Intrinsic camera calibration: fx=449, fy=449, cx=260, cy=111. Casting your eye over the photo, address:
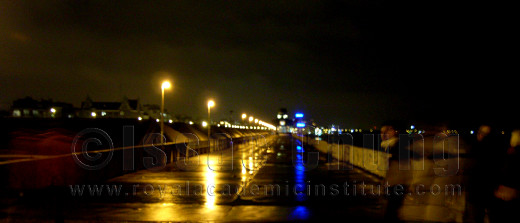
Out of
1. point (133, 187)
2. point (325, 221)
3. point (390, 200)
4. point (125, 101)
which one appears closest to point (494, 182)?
point (390, 200)

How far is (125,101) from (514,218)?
501ft

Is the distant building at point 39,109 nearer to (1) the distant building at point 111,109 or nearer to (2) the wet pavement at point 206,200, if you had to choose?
(1) the distant building at point 111,109

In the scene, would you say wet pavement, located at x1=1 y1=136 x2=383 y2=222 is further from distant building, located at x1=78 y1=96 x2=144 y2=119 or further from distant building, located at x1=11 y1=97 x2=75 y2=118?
distant building, located at x1=11 y1=97 x2=75 y2=118

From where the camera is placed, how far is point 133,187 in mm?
15297

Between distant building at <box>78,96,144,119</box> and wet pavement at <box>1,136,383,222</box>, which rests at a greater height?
distant building at <box>78,96,144,119</box>

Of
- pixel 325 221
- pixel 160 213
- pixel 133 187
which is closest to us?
pixel 325 221

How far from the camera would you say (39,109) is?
148 metres

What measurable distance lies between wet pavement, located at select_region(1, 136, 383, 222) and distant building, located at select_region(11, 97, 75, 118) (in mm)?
136988

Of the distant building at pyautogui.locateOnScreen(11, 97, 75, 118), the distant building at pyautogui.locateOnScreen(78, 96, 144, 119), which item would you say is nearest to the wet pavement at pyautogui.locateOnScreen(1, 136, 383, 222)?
the distant building at pyautogui.locateOnScreen(78, 96, 144, 119)

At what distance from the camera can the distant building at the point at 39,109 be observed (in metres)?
142

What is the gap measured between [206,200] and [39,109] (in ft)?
503

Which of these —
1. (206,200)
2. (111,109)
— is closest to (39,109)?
(111,109)

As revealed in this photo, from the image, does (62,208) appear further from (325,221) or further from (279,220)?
(325,221)

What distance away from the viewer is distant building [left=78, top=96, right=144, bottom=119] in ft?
475
